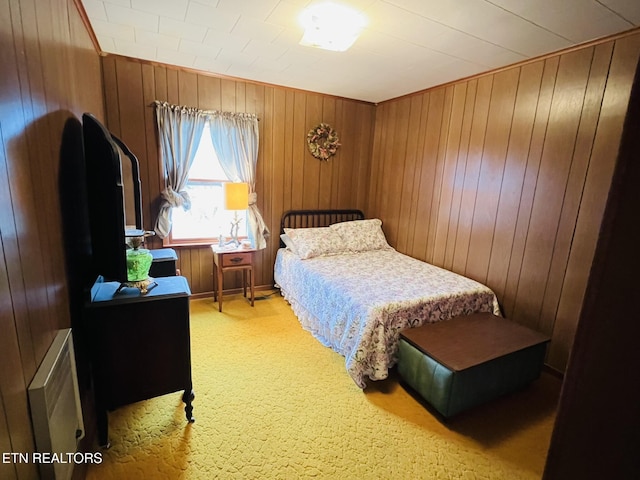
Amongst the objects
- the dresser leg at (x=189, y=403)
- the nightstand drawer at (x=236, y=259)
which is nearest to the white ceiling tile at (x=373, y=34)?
the nightstand drawer at (x=236, y=259)

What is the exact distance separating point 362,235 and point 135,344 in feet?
8.80

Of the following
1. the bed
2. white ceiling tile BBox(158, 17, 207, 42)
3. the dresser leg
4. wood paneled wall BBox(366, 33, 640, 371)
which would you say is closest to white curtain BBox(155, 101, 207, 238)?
white ceiling tile BBox(158, 17, 207, 42)

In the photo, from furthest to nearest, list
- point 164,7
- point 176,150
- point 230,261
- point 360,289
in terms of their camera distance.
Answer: point 230,261 → point 176,150 → point 360,289 → point 164,7

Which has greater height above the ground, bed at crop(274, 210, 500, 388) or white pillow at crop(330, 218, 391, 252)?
white pillow at crop(330, 218, 391, 252)

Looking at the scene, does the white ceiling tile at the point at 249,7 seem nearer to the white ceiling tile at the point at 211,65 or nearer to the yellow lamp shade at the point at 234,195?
the white ceiling tile at the point at 211,65

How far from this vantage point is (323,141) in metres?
3.85

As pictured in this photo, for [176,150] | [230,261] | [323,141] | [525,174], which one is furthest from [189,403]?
[323,141]

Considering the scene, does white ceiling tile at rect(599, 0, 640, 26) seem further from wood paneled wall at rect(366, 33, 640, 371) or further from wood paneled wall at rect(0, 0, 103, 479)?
wood paneled wall at rect(0, 0, 103, 479)

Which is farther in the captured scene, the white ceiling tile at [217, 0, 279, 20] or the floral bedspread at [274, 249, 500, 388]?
the floral bedspread at [274, 249, 500, 388]

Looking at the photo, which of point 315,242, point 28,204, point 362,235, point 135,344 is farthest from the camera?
point 362,235

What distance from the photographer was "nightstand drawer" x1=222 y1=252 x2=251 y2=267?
10.6 feet

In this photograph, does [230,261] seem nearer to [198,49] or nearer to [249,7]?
[198,49]

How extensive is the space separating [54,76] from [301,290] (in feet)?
7.77

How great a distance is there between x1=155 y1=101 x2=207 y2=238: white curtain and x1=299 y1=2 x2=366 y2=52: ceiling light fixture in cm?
154
